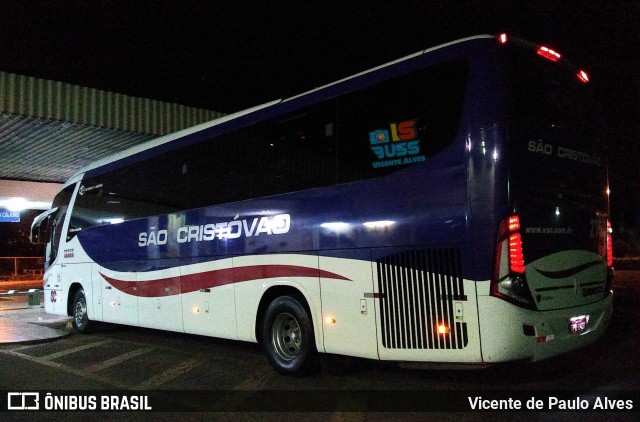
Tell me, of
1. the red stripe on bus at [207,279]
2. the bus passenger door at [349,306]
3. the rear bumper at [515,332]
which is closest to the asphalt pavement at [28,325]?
the red stripe on bus at [207,279]

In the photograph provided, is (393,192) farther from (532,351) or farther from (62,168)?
(62,168)

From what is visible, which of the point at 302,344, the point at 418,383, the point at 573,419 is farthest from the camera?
the point at 302,344

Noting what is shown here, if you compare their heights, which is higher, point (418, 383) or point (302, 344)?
point (302, 344)

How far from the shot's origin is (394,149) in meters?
5.75

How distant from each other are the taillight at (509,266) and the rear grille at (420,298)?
14.1 inches

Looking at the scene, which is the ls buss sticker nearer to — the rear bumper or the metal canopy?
the rear bumper

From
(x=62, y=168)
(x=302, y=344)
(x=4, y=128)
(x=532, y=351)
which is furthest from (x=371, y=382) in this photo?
(x=62, y=168)

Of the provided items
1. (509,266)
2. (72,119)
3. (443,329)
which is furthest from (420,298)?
(72,119)

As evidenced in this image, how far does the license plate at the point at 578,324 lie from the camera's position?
214 inches

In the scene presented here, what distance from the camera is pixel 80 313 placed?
1163cm

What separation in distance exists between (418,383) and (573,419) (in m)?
1.81

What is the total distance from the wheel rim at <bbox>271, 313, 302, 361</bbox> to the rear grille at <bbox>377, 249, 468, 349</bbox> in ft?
4.95

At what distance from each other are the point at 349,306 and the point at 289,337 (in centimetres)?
122

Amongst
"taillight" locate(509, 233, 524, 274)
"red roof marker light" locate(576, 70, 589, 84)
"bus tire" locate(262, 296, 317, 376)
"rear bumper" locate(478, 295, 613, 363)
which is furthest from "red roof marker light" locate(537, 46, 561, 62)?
"bus tire" locate(262, 296, 317, 376)
